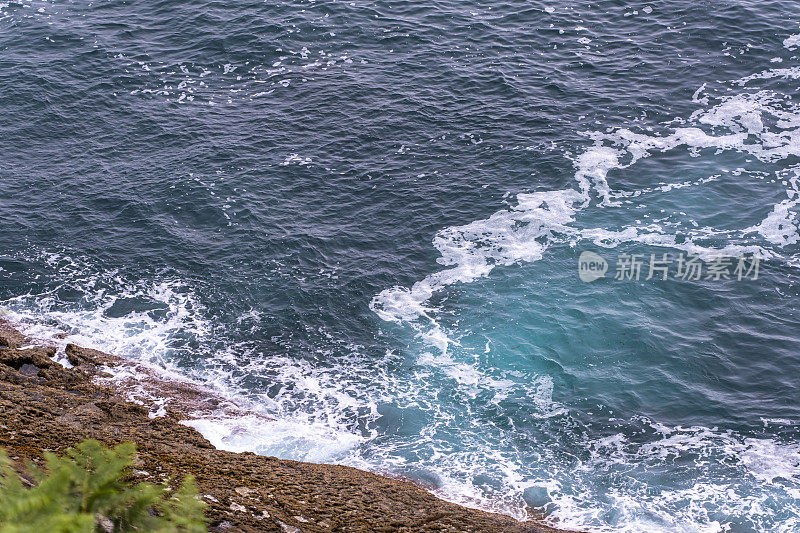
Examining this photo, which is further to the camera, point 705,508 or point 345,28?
point 345,28

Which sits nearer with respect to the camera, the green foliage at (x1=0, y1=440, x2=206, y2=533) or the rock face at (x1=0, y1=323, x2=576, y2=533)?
the green foliage at (x1=0, y1=440, x2=206, y2=533)

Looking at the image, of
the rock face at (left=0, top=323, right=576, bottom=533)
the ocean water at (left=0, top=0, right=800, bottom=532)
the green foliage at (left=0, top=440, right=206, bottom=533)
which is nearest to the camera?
the green foliage at (left=0, top=440, right=206, bottom=533)

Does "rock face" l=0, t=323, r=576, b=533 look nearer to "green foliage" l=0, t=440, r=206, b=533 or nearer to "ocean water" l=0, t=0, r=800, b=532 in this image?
"ocean water" l=0, t=0, r=800, b=532

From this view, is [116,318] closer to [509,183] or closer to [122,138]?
[122,138]

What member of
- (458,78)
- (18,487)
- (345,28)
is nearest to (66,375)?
(18,487)

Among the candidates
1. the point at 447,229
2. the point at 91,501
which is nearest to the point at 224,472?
the point at 91,501

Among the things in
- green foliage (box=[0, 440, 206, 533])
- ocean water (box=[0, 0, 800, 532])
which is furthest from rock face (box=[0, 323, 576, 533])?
green foliage (box=[0, 440, 206, 533])
